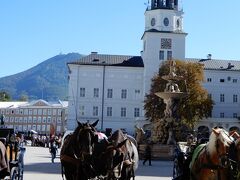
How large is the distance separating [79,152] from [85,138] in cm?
42

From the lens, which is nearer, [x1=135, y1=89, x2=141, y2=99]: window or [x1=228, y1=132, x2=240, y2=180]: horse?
[x1=228, y1=132, x2=240, y2=180]: horse

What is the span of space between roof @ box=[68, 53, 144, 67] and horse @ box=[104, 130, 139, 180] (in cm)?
7586

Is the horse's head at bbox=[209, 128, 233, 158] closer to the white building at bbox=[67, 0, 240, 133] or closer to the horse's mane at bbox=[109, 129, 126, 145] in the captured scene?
the horse's mane at bbox=[109, 129, 126, 145]

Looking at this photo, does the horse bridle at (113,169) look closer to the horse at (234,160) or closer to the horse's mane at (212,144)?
the horse's mane at (212,144)

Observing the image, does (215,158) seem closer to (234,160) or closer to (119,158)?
(234,160)

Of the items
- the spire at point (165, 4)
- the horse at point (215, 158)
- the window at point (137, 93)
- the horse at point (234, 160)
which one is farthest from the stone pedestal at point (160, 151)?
the spire at point (165, 4)

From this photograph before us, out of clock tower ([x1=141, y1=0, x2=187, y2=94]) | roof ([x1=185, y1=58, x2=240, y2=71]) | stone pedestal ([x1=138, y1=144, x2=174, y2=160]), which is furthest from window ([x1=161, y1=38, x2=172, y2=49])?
stone pedestal ([x1=138, y1=144, x2=174, y2=160])

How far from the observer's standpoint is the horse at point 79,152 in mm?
11047

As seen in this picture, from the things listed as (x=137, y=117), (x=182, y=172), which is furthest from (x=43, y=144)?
(x=182, y=172)

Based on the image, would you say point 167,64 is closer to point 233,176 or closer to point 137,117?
point 137,117

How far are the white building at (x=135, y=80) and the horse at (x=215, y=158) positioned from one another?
74.0 metres

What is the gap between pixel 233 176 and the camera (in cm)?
1026

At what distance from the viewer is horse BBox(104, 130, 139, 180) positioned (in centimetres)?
1138

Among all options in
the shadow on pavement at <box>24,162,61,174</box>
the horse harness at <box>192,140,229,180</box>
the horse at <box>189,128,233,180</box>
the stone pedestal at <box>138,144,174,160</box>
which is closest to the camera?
the horse harness at <box>192,140,229,180</box>
